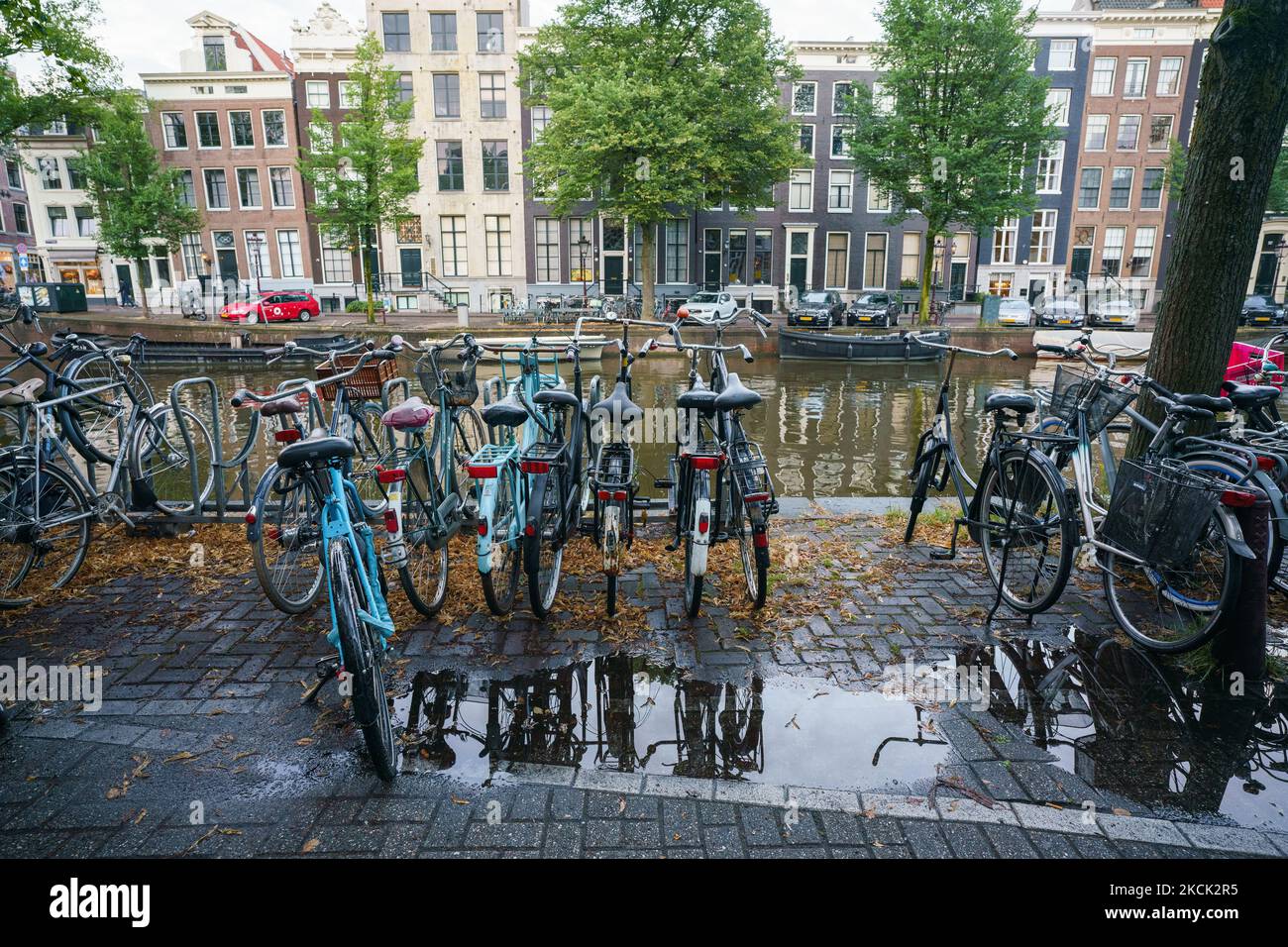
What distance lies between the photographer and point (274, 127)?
37.1 m

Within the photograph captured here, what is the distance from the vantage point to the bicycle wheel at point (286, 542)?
3961 millimetres

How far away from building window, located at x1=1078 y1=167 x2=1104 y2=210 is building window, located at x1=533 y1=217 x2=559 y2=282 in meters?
26.8

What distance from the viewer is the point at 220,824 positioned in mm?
2629

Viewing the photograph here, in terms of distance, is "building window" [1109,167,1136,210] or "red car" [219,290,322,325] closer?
"red car" [219,290,322,325]

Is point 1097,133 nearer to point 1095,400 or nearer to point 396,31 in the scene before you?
point 396,31

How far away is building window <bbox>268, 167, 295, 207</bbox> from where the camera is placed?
37.5 m

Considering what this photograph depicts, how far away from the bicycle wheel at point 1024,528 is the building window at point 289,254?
132ft

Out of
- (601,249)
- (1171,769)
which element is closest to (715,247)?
(601,249)

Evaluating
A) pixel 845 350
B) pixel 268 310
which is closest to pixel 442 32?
pixel 268 310

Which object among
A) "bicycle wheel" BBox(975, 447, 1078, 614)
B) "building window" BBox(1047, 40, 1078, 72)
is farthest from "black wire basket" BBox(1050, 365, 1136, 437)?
"building window" BBox(1047, 40, 1078, 72)

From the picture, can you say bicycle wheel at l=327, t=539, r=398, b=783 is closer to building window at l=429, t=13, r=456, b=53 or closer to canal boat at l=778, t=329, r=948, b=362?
canal boat at l=778, t=329, r=948, b=362

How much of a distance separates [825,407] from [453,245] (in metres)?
26.5
